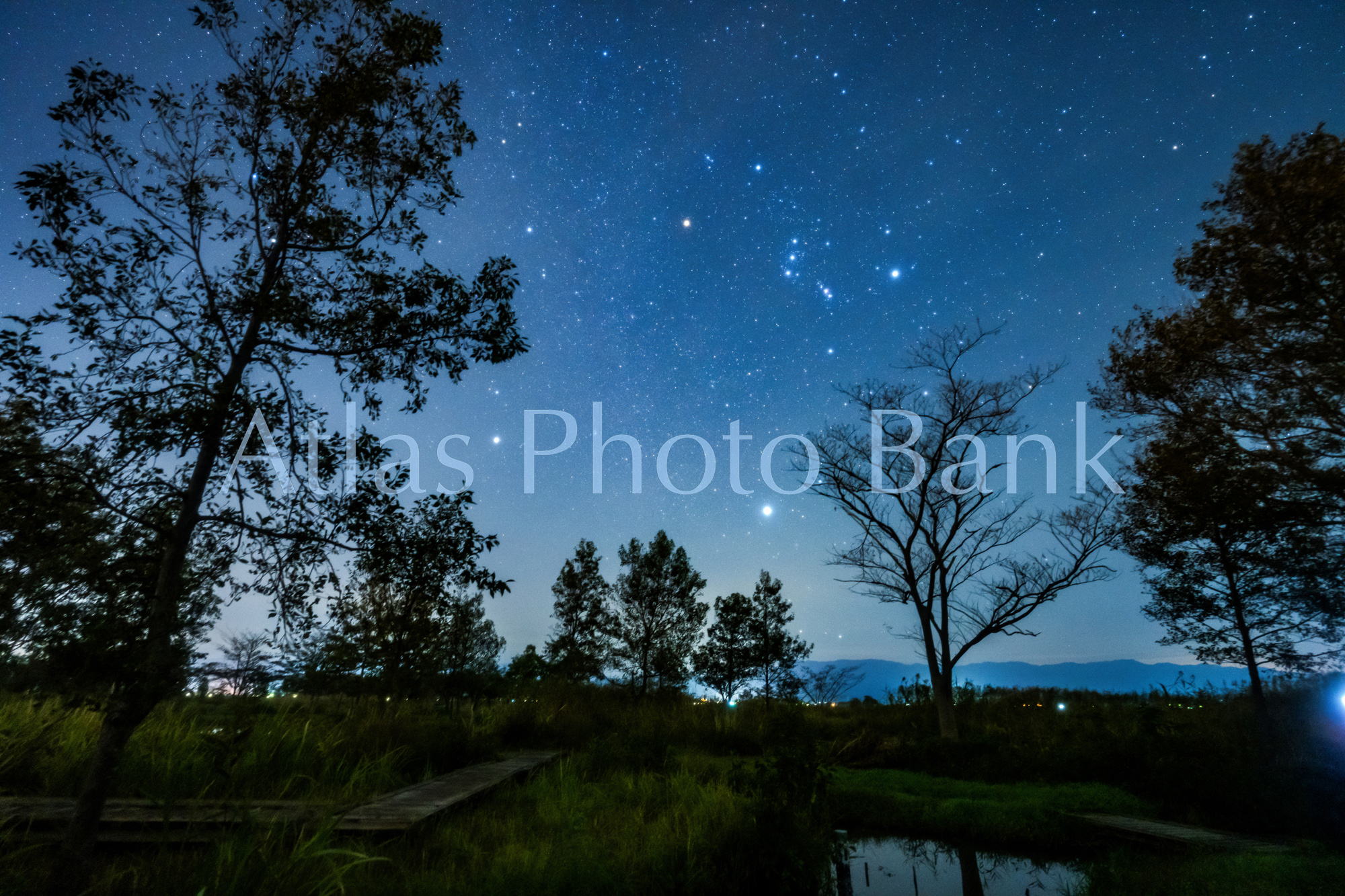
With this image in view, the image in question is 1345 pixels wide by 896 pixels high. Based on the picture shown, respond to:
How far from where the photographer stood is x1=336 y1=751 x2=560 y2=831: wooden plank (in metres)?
4.99

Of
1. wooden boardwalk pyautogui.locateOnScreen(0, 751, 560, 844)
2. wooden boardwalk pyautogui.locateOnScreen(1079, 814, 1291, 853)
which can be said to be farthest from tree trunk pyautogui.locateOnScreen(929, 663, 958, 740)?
wooden boardwalk pyautogui.locateOnScreen(0, 751, 560, 844)

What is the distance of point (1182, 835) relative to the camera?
Answer: 754 centimetres

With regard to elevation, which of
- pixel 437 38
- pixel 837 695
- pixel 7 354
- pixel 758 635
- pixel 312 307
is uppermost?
pixel 437 38

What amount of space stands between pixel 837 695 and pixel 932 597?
1167 centimetres

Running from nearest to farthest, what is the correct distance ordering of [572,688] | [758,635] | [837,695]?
1. [572,688]
2. [837,695]
3. [758,635]

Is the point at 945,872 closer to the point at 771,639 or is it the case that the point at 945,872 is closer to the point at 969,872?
the point at 969,872

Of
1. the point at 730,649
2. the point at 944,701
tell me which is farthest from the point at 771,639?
the point at 944,701

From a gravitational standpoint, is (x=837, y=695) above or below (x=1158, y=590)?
below

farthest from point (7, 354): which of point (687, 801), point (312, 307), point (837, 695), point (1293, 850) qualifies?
point (837, 695)

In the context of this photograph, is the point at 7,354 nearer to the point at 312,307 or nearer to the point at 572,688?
the point at 312,307

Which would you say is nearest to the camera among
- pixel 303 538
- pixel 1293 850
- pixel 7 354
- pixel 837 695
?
pixel 7 354

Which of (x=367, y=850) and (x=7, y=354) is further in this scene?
(x=367, y=850)

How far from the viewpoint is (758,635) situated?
A: 110 feet

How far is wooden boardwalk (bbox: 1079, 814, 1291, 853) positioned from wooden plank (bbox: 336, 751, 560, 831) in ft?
28.4
